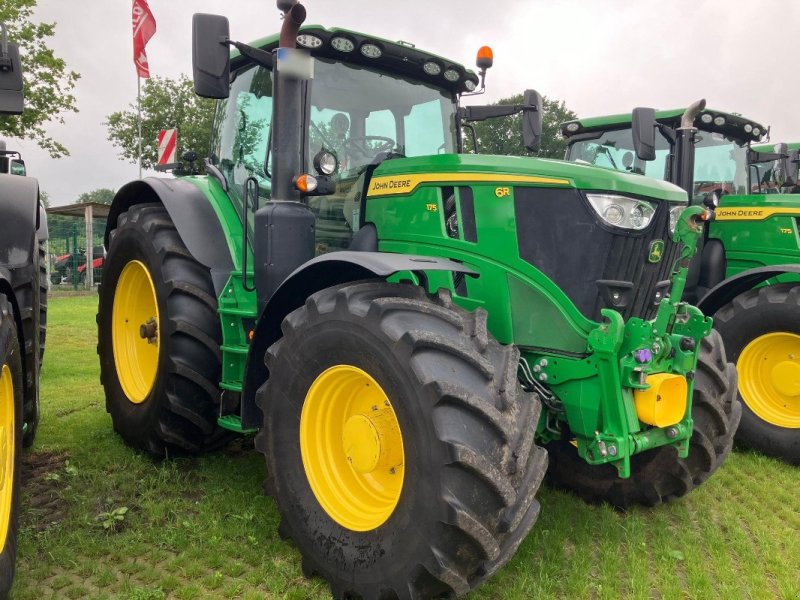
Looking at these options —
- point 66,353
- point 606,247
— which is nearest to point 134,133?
point 66,353

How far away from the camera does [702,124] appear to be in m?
6.22

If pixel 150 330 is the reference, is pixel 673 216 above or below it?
above

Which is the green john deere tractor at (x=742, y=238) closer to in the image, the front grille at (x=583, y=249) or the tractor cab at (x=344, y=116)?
the front grille at (x=583, y=249)

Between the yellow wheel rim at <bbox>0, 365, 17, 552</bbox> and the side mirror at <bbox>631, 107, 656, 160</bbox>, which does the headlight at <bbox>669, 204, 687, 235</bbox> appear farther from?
the yellow wheel rim at <bbox>0, 365, 17, 552</bbox>

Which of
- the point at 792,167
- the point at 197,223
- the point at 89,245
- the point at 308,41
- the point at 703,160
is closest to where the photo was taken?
the point at 308,41

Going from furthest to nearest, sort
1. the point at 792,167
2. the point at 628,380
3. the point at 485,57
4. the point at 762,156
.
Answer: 1. the point at 792,167
2. the point at 762,156
3. the point at 485,57
4. the point at 628,380

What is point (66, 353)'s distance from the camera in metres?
7.98

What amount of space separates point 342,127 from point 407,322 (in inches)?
62.6

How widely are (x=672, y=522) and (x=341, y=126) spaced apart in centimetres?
279

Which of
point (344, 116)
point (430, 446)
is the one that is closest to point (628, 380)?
point (430, 446)

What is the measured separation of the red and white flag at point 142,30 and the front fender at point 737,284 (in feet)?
30.5

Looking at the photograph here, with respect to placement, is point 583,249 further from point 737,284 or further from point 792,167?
point 792,167

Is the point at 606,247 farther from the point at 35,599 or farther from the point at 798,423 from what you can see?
the point at 798,423

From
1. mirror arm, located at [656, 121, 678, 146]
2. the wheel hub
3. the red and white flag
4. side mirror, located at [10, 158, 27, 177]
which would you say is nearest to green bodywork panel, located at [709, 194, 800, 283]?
mirror arm, located at [656, 121, 678, 146]
